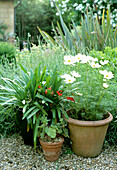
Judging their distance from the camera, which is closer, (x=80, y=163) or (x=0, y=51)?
(x=80, y=163)

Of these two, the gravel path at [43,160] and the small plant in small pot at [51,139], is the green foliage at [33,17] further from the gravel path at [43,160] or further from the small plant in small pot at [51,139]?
the small plant in small pot at [51,139]

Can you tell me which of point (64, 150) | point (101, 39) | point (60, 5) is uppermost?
Answer: point (60, 5)

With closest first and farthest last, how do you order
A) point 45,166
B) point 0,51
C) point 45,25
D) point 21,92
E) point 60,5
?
point 45,166 < point 21,92 < point 0,51 < point 60,5 < point 45,25

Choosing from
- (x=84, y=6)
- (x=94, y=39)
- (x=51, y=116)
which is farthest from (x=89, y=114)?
(x=84, y=6)

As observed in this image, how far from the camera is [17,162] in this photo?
7.35ft

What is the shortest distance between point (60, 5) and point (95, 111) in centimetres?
768

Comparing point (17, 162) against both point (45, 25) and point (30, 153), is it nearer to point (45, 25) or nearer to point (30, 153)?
point (30, 153)

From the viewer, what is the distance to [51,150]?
224cm

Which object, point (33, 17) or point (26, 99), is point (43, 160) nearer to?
point (26, 99)

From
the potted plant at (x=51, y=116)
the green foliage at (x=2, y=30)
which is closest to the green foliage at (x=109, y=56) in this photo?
the potted plant at (x=51, y=116)

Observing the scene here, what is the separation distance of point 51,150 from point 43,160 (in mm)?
165

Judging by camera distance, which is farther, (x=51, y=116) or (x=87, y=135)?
(x=51, y=116)

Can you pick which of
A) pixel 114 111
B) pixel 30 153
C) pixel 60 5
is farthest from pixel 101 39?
pixel 60 5

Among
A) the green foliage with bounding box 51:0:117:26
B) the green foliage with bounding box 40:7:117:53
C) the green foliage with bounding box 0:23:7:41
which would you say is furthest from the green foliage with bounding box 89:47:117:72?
the green foliage with bounding box 0:23:7:41
